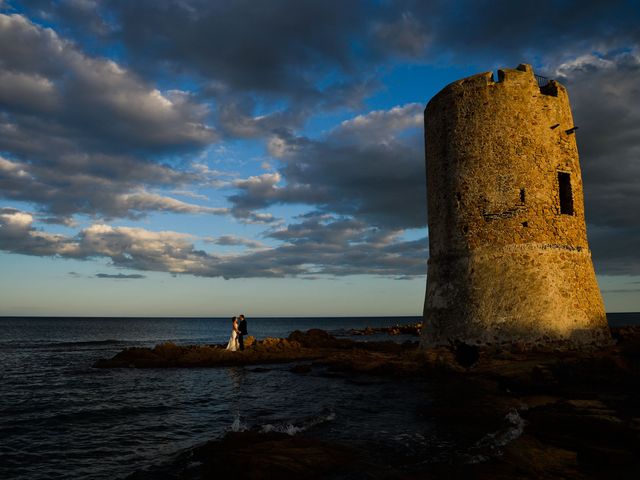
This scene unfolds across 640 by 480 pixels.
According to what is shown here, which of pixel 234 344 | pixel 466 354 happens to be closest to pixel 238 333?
pixel 234 344

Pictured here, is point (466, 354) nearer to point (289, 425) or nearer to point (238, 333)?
point (289, 425)

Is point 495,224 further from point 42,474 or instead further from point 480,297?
point 42,474

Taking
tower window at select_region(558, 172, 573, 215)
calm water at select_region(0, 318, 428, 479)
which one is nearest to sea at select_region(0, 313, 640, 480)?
calm water at select_region(0, 318, 428, 479)

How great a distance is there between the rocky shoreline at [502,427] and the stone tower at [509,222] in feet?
3.63

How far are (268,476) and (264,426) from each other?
3.50m

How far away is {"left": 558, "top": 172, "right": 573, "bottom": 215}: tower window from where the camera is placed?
631 inches

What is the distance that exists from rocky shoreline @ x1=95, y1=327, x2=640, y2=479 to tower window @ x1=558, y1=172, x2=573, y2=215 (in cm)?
513

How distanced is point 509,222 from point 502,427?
875cm

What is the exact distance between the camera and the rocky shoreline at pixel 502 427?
6.11m

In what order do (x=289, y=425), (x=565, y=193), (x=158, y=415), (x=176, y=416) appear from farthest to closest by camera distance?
(x=565, y=193), (x=158, y=415), (x=176, y=416), (x=289, y=425)

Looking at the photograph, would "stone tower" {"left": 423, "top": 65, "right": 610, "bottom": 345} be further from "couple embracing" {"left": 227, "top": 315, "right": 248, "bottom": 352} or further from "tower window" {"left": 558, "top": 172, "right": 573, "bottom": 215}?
"couple embracing" {"left": 227, "top": 315, "right": 248, "bottom": 352}

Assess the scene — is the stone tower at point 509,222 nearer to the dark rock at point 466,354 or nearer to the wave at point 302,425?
the dark rock at point 466,354

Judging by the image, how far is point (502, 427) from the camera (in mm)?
8305

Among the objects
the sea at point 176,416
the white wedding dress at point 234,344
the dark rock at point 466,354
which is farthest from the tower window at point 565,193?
the white wedding dress at point 234,344
